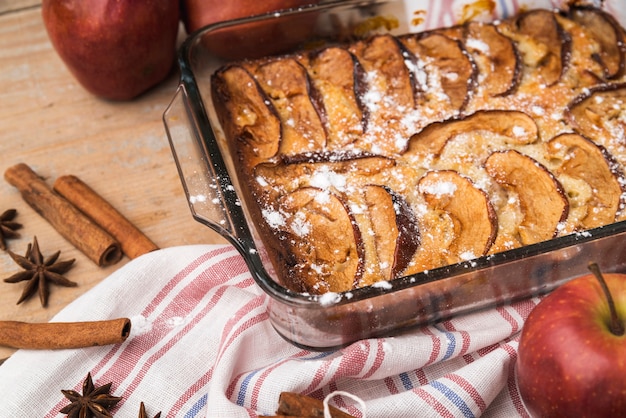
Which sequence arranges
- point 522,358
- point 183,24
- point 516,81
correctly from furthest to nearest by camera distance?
point 183,24 < point 516,81 < point 522,358

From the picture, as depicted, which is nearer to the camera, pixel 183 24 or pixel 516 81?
pixel 516 81

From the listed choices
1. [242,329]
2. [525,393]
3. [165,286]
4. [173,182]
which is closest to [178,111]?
[173,182]

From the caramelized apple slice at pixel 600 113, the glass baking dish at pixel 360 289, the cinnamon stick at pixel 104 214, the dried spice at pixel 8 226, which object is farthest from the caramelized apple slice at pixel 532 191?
the dried spice at pixel 8 226

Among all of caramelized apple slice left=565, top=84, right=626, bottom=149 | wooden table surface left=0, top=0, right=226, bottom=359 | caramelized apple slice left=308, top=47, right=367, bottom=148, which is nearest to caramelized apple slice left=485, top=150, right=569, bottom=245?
caramelized apple slice left=565, top=84, right=626, bottom=149

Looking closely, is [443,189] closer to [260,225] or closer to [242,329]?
[260,225]

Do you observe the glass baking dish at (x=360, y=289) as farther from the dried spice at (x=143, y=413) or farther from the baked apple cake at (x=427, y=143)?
the dried spice at (x=143, y=413)

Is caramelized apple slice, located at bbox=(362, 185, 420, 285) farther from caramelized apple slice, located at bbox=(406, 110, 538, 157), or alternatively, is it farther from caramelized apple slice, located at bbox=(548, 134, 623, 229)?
caramelized apple slice, located at bbox=(548, 134, 623, 229)
